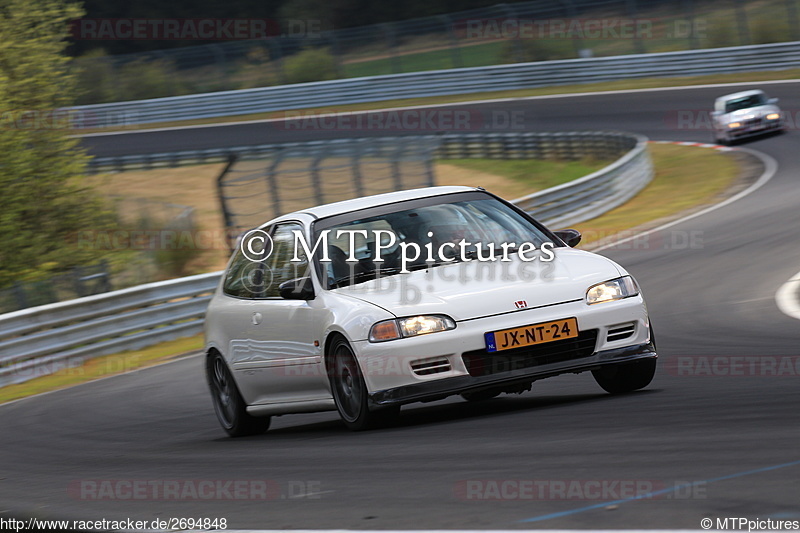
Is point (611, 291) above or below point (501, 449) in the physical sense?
above

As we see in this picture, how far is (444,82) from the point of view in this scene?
43531 millimetres

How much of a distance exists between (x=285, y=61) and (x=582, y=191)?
28834mm

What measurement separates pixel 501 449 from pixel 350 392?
152cm

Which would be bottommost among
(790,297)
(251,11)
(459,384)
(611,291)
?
(251,11)

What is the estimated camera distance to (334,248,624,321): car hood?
6582 millimetres

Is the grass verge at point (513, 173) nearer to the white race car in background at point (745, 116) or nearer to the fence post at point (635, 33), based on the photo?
the white race car in background at point (745, 116)

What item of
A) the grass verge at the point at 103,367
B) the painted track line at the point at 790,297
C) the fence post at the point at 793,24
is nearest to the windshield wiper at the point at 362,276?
the painted track line at the point at 790,297

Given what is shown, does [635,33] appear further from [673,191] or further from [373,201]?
[373,201]

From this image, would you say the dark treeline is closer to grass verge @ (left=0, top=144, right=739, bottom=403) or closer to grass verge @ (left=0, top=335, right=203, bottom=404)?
grass verge @ (left=0, top=144, right=739, bottom=403)

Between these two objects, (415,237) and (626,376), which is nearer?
(626,376)

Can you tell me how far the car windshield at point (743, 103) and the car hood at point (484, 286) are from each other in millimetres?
21667

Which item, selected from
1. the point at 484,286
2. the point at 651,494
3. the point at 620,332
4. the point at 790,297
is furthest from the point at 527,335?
the point at 790,297

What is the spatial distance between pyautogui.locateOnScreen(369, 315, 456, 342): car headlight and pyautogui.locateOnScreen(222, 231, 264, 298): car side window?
5.53ft

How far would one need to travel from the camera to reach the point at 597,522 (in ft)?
13.0
